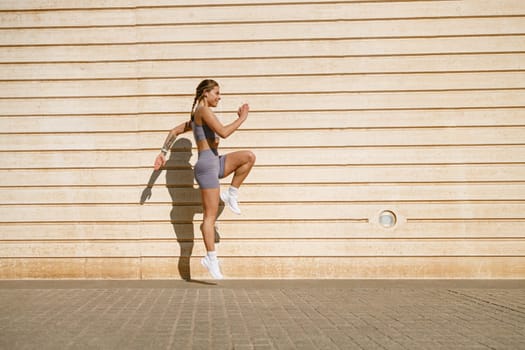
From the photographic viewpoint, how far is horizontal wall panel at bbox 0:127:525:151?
22.8 ft

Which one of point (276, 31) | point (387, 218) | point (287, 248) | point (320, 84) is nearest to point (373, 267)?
point (387, 218)

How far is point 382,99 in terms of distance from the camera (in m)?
7.01

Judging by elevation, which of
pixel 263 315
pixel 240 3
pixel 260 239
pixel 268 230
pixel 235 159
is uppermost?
pixel 240 3

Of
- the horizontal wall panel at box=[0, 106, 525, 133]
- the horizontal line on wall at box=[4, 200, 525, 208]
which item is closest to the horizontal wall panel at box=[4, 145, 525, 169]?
the horizontal wall panel at box=[0, 106, 525, 133]

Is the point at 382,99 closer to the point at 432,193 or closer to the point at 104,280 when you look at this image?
the point at 432,193

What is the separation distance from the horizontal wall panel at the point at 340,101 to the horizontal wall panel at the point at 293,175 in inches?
26.3

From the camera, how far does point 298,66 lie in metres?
7.03

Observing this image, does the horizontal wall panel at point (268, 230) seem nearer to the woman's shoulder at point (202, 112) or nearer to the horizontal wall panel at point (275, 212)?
the horizontal wall panel at point (275, 212)

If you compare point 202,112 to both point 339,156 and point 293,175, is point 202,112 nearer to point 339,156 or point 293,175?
point 293,175

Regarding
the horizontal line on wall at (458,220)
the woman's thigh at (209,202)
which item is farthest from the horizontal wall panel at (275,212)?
the woman's thigh at (209,202)

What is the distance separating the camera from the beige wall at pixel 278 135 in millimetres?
6953

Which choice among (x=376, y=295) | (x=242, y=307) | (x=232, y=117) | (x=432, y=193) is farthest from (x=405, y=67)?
(x=242, y=307)

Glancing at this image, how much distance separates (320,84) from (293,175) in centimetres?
112

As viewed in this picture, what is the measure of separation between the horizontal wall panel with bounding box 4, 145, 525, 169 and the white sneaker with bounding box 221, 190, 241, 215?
2.41 feet
